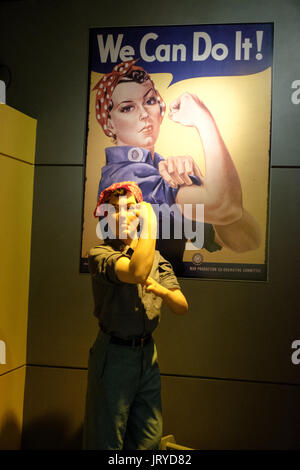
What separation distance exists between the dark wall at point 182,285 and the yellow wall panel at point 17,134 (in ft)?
0.29

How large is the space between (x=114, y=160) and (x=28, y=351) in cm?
151

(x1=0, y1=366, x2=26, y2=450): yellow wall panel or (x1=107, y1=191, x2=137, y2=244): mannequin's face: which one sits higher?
(x1=107, y1=191, x2=137, y2=244): mannequin's face

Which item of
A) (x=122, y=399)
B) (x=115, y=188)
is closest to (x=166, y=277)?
(x=115, y=188)

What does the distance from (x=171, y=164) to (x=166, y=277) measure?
97 centimetres

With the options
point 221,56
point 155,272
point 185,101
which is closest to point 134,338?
point 155,272

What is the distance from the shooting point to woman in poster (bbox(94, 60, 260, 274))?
119 inches

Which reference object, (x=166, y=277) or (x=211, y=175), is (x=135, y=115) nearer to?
(x=211, y=175)

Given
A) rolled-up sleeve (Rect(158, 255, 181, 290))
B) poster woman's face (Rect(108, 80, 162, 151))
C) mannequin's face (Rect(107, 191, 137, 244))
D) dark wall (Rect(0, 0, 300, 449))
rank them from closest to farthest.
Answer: mannequin's face (Rect(107, 191, 137, 244)) → rolled-up sleeve (Rect(158, 255, 181, 290)) → dark wall (Rect(0, 0, 300, 449)) → poster woman's face (Rect(108, 80, 162, 151))

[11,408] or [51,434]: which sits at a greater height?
[11,408]

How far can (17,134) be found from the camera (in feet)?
9.81

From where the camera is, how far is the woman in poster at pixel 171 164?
302cm

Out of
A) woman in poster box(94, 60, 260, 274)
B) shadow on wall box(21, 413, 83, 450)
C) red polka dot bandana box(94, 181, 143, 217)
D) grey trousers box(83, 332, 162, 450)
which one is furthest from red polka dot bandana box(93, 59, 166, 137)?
shadow on wall box(21, 413, 83, 450)

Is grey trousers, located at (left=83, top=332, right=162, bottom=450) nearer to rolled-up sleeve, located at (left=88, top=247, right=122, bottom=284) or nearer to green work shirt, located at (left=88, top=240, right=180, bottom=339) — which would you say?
green work shirt, located at (left=88, top=240, right=180, bottom=339)

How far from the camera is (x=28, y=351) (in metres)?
3.17
